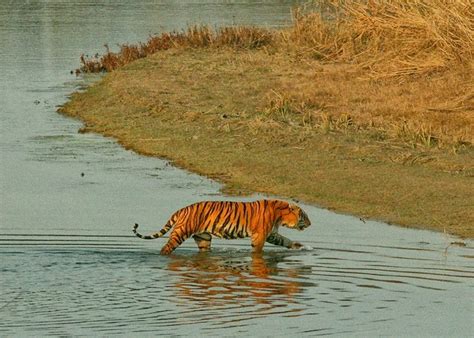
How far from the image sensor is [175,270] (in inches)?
491

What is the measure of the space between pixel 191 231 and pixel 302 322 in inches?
123

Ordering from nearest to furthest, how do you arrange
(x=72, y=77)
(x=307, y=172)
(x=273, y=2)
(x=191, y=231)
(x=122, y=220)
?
(x=191, y=231) → (x=122, y=220) → (x=307, y=172) → (x=72, y=77) → (x=273, y=2)

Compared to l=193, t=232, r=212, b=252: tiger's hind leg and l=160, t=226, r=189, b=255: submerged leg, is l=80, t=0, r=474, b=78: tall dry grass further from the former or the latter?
l=160, t=226, r=189, b=255: submerged leg

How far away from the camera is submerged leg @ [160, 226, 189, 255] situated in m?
13.2

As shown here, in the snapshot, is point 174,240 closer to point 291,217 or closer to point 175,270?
point 175,270

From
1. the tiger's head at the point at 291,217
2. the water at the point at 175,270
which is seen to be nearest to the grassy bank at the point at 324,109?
the water at the point at 175,270

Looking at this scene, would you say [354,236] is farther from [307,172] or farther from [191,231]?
[307,172]

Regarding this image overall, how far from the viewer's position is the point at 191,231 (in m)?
13.3

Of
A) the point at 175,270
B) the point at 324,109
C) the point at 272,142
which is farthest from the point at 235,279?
the point at 324,109

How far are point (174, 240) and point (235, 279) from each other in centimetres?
130

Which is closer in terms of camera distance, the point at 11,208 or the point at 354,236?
the point at 354,236

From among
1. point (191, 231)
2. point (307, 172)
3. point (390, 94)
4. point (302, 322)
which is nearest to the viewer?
point (302, 322)

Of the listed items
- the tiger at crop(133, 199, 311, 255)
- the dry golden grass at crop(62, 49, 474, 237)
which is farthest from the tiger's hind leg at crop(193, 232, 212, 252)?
the dry golden grass at crop(62, 49, 474, 237)

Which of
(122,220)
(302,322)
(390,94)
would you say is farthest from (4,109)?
(302,322)
